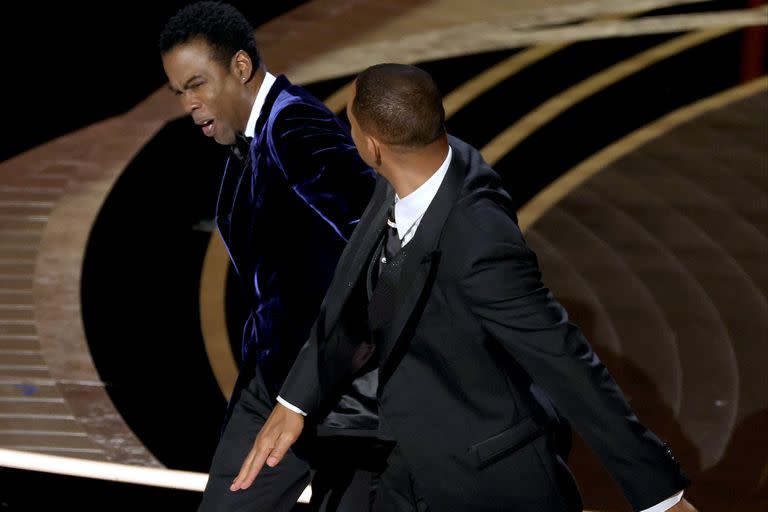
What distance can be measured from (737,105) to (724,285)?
160 cm

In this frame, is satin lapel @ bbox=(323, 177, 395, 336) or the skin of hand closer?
the skin of hand

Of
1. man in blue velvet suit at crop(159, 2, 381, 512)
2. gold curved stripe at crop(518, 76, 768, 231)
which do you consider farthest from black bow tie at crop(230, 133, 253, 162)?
gold curved stripe at crop(518, 76, 768, 231)

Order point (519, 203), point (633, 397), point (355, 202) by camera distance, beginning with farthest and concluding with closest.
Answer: point (519, 203), point (633, 397), point (355, 202)

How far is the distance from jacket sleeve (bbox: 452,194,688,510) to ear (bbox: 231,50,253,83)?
938mm

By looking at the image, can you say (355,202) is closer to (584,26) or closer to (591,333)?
(591,333)

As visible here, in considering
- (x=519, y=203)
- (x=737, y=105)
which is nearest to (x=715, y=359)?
(x=519, y=203)

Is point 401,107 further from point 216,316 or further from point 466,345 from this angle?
point 216,316

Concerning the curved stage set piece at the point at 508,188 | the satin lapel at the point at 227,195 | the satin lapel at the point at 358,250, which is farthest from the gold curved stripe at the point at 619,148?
the satin lapel at the point at 358,250

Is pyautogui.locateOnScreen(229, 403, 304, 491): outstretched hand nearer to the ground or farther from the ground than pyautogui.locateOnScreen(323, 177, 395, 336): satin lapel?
nearer to the ground

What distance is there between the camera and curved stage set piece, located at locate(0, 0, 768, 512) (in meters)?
3.95

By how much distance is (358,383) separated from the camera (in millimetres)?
2346

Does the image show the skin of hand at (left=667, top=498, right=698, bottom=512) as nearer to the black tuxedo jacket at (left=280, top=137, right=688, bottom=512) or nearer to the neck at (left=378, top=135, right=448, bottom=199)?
the black tuxedo jacket at (left=280, top=137, right=688, bottom=512)

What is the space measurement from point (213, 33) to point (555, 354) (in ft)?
3.96

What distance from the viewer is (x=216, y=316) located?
4.67 meters
